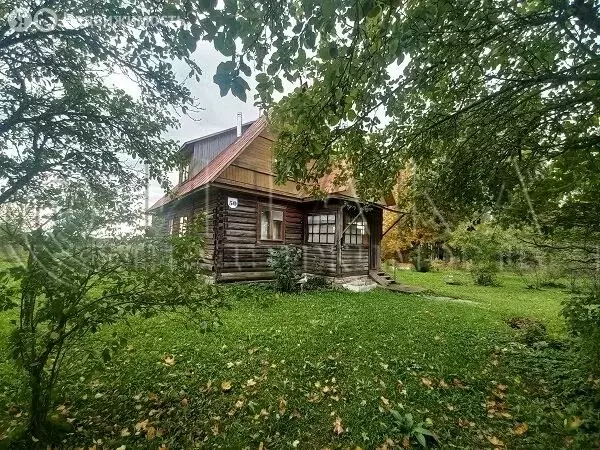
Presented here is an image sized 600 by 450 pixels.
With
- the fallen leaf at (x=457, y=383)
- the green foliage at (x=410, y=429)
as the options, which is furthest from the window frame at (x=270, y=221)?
the green foliage at (x=410, y=429)

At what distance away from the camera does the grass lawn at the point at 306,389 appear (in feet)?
9.62

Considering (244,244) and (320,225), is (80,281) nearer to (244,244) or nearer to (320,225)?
(244,244)

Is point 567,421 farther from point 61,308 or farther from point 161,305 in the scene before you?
point 61,308

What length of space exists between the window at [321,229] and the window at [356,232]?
71 cm

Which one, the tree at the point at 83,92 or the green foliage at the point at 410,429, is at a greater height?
the tree at the point at 83,92

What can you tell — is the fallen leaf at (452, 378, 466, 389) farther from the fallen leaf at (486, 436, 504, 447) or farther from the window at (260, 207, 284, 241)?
the window at (260, 207, 284, 241)

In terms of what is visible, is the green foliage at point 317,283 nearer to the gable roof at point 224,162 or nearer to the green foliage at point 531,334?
the gable roof at point 224,162

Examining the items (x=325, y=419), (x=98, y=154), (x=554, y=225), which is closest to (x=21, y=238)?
(x=98, y=154)

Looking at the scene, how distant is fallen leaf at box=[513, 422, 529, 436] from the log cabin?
7077 millimetres

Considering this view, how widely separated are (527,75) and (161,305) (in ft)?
15.1

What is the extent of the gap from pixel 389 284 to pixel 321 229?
156 inches

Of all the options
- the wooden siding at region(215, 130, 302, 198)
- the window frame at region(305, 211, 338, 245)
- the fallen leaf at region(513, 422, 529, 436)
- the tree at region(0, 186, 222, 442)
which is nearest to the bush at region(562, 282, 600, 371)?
the fallen leaf at region(513, 422, 529, 436)

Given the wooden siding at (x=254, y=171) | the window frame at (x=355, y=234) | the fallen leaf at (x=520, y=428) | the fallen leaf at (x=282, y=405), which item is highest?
the wooden siding at (x=254, y=171)

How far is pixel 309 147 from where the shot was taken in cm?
293
